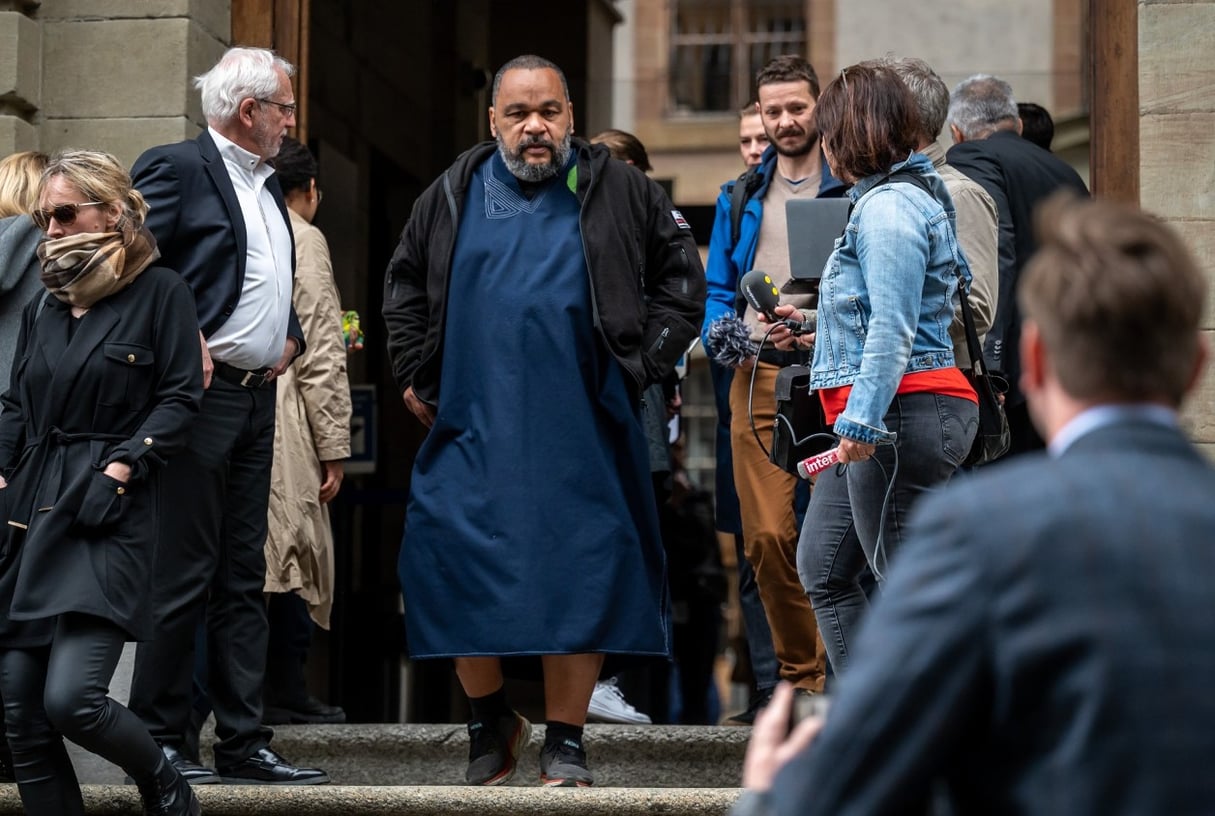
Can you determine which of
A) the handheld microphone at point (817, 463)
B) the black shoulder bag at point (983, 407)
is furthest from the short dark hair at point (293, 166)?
the black shoulder bag at point (983, 407)

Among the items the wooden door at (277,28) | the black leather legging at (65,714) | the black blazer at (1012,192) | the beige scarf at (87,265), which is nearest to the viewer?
the black leather legging at (65,714)

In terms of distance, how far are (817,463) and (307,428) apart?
242 centimetres

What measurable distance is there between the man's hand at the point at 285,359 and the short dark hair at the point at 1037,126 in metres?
2.77

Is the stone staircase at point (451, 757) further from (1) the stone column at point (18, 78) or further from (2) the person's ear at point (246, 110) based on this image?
(1) the stone column at point (18, 78)

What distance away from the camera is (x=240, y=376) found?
220 inches

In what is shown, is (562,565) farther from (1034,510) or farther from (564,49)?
(564,49)

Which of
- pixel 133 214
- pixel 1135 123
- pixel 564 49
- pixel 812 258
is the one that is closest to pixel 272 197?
pixel 133 214

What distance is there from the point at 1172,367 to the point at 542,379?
138 inches

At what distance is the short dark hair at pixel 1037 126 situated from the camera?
6980mm

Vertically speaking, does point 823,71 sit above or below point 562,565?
above

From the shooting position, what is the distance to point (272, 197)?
5871 mm

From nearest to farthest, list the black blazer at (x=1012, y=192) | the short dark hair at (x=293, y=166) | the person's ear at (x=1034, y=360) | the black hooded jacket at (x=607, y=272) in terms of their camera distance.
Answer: the person's ear at (x=1034, y=360) → the black hooded jacket at (x=607, y=272) → the black blazer at (x=1012, y=192) → the short dark hair at (x=293, y=166)

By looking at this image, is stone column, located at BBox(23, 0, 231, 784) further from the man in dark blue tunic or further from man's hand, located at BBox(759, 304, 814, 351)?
man's hand, located at BBox(759, 304, 814, 351)

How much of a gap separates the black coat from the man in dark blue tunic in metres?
0.81
